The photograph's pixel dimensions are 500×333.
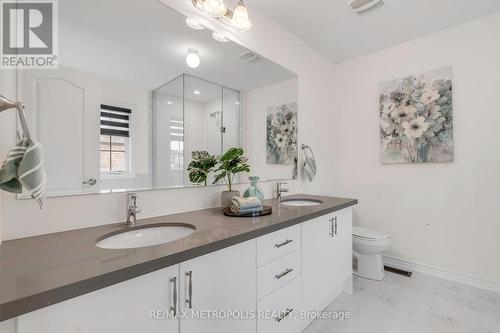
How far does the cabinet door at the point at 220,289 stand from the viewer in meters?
0.88

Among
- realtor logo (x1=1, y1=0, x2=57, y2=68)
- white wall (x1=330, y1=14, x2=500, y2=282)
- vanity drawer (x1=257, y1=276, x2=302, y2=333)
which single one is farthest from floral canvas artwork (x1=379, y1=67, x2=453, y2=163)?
realtor logo (x1=1, y1=0, x2=57, y2=68)

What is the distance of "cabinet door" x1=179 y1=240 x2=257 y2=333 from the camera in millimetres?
883

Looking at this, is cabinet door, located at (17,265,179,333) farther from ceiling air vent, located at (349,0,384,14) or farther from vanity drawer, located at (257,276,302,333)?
ceiling air vent, located at (349,0,384,14)

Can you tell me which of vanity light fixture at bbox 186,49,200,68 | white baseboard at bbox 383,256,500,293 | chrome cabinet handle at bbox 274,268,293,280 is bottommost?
white baseboard at bbox 383,256,500,293

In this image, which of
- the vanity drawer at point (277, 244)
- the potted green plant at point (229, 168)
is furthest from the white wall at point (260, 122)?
the vanity drawer at point (277, 244)

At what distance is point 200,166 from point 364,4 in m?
1.77

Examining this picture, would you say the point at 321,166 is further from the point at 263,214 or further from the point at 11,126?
the point at 11,126

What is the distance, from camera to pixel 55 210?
1.01 meters

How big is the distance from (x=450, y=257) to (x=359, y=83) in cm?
197

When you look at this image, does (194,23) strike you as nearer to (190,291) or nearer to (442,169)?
(190,291)

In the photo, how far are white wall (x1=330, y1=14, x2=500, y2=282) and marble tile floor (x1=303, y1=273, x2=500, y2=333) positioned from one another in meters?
0.26

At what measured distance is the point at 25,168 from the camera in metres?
0.69

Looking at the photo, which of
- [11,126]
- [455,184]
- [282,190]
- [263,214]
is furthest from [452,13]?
[11,126]

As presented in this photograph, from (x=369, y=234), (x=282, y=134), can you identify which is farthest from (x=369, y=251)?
(x=282, y=134)
